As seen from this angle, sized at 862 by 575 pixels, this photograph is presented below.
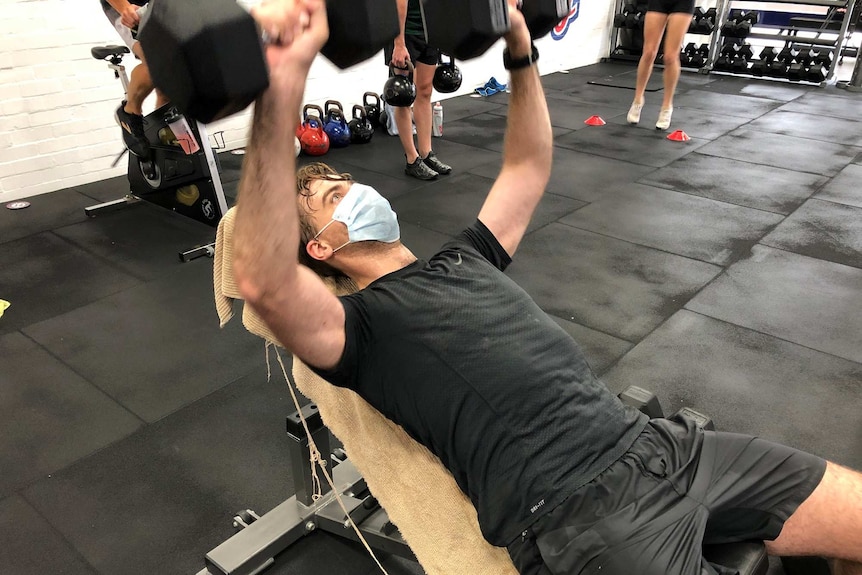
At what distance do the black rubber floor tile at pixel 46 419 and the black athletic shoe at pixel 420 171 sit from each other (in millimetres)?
2288

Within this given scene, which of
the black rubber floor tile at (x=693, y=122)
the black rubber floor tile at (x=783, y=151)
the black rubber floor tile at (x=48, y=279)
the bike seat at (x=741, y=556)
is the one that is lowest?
the black rubber floor tile at (x=693, y=122)

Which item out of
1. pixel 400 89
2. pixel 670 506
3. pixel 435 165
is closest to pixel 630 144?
pixel 435 165

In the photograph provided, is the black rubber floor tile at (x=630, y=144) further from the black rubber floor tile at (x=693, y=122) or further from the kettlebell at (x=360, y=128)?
the kettlebell at (x=360, y=128)

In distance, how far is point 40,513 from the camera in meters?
1.66

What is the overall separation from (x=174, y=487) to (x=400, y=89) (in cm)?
243

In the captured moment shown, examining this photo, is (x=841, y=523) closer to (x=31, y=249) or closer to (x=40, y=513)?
(x=40, y=513)

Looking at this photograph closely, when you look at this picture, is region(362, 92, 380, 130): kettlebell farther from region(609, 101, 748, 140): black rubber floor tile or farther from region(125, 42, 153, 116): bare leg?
region(125, 42, 153, 116): bare leg

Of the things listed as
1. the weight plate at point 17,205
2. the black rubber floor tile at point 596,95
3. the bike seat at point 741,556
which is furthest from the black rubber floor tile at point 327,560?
the black rubber floor tile at point 596,95

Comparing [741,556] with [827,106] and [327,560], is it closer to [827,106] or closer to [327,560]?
[327,560]

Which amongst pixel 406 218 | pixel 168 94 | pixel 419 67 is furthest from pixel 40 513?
pixel 419 67

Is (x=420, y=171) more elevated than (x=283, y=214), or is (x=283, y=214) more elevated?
(x=283, y=214)

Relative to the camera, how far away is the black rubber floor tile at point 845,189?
12.1ft

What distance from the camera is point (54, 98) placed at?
3.62 metres

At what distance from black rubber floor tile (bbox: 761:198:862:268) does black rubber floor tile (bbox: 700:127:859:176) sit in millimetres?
736
